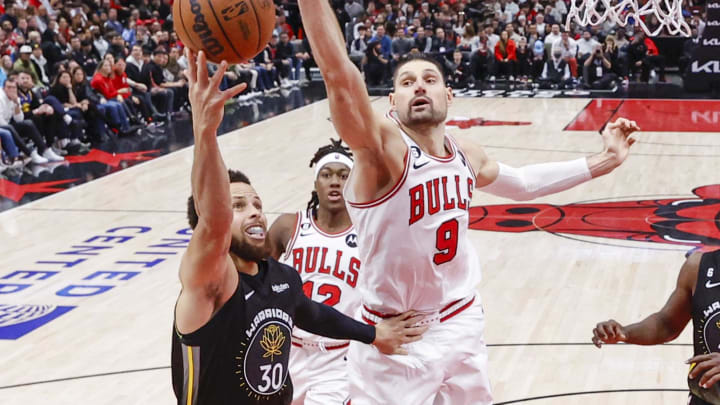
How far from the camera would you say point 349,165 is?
17.7ft

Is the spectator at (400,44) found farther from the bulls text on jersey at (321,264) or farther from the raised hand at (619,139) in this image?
the raised hand at (619,139)

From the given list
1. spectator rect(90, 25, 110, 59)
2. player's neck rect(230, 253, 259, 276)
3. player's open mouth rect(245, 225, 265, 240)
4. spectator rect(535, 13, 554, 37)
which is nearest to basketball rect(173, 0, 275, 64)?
player's open mouth rect(245, 225, 265, 240)

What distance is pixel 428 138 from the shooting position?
13.6ft

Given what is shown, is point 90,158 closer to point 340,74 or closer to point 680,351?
point 680,351

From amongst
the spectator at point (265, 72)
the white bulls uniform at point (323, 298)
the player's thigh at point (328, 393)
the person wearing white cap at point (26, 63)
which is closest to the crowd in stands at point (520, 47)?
the spectator at point (265, 72)

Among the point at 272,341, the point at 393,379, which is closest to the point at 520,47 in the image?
the point at 393,379

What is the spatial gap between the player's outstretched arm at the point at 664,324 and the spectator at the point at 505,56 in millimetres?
19240

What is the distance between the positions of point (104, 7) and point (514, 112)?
30.2 feet

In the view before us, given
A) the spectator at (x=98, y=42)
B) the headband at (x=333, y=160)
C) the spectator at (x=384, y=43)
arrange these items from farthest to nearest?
1. the spectator at (x=384, y=43)
2. the spectator at (x=98, y=42)
3. the headband at (x=333, y=160)

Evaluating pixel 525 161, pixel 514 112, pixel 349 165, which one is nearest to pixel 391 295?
pixel 349 165

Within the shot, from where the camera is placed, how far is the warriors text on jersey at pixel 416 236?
12.9 feet

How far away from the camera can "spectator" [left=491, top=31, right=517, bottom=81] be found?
22.7m

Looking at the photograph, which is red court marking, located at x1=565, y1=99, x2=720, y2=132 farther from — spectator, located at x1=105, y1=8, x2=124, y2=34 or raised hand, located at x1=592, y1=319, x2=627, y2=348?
raised hand, located at x1=592, y1=319, x2=627, y2=348

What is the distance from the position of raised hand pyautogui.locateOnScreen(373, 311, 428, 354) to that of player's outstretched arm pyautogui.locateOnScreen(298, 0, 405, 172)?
65 centimetres
